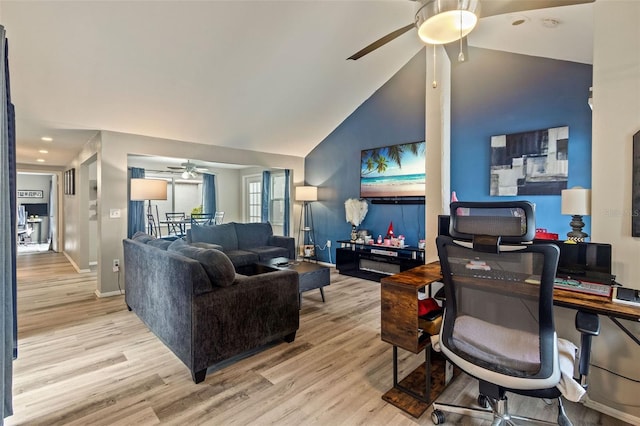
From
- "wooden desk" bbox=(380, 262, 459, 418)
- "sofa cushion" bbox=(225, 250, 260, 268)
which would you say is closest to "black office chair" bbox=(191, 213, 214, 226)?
"sofa cushion" bbox=(225, 250, 260, 268)

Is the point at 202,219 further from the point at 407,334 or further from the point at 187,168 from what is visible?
the point at 407,334

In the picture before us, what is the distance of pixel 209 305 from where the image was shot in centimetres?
220

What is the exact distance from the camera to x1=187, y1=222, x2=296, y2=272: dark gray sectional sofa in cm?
475

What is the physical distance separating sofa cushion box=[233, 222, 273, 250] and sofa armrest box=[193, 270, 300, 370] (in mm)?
2792

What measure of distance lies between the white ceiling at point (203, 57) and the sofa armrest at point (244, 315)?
2.52 meters

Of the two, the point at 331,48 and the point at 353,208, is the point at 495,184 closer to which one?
the point at 353,208

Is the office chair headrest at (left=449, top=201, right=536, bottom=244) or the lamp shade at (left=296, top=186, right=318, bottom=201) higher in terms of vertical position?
the lamp shade at (left=296, top=186, right=318, bottom=201)

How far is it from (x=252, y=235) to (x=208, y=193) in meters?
3.71

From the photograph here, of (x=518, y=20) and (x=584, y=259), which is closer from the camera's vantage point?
(x=584, y=259)

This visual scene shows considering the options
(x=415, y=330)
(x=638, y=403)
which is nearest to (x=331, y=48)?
(x=415, y=330)

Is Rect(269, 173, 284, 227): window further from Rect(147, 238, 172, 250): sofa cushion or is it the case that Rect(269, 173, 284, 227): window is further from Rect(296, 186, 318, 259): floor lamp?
Rect(147, 238, 172, 250): sofa cushion

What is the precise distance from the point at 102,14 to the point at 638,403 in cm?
476

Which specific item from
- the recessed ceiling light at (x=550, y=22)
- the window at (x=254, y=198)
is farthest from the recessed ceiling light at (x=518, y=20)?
the window at (x=254, y=198)

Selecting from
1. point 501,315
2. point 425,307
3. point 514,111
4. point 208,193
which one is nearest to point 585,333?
point 501,315
